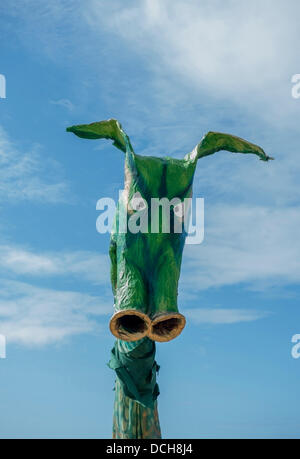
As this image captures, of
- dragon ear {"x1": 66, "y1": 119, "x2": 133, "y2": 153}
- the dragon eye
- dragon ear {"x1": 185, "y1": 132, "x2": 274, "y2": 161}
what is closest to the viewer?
the dragon eye

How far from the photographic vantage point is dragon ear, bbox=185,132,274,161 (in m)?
7.07

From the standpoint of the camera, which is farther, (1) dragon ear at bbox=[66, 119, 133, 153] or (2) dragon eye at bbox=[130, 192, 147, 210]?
(1) dragon ear at bbox=[66, 119, 133, 153]

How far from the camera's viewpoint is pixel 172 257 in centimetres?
640

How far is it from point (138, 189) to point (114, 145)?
0.97 meters

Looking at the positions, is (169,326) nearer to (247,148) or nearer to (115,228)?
(115,228)

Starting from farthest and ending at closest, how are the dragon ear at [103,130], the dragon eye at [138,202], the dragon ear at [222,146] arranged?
1. the dragon ear at [103,130]
2. the dragon ear at [222,146]
3. the dragon eye at [138,202]

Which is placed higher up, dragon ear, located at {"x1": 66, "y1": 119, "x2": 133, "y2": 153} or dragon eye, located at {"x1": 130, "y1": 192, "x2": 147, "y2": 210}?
dragon ear, located at {"x1": 66, "y1": 119, "x2": 133, "y2": 153}

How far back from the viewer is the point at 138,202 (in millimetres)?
6516

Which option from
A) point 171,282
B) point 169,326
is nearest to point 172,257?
point 171,282

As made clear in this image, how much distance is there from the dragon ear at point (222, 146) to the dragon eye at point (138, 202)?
0.80m

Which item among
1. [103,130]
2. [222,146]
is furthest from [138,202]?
[222,146]

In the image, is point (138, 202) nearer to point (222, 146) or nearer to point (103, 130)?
point (103, 130)

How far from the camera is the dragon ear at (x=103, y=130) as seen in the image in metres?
7.18

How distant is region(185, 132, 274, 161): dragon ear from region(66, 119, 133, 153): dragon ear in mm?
801
